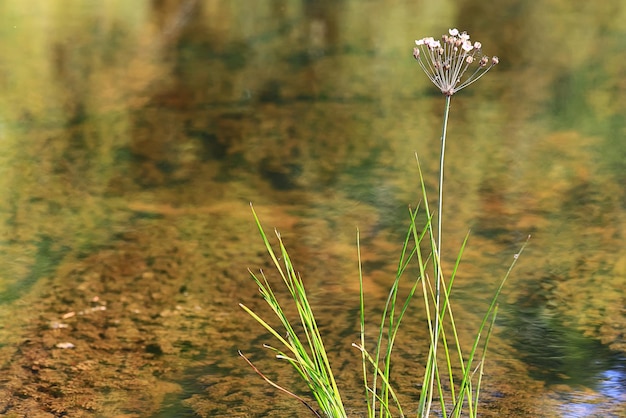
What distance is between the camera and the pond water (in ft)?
5.91

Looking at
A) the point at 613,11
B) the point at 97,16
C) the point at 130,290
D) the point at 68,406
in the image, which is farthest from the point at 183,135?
the point at 613,11

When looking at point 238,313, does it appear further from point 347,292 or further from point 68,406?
point 68,406

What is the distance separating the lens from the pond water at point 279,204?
1801 millimetres

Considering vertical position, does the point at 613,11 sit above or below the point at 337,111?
above

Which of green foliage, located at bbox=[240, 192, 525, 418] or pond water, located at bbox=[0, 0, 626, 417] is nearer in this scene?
green foliage, located at bbox=[240, 192, 525, 418]

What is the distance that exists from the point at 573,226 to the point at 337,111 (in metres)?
1.41

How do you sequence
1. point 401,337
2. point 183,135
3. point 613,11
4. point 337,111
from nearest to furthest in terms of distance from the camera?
point 401,337, point 183,135, point 337,111, point 613,11

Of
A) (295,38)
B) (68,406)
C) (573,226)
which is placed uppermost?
(295,38)

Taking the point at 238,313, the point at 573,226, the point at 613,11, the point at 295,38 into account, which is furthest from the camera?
the point at 613,11

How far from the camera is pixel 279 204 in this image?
275 cm

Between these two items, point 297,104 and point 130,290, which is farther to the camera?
point 297,104

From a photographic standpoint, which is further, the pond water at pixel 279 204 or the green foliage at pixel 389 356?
the pond water at pixel 279 204

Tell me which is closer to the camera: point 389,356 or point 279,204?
point 389,356

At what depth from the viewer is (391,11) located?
5.89 m
